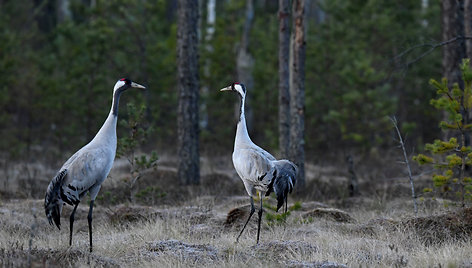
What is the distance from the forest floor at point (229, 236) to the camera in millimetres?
5832

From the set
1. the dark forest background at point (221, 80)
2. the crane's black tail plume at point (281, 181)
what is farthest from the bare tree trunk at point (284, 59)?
the dark forest background at point (221, 80)

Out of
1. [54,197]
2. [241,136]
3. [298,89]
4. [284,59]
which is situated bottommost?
[54,197]

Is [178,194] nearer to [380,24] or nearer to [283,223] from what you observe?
[283,223]

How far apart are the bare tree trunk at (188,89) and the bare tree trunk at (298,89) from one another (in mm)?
1913

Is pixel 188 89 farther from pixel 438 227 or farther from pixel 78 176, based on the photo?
pixel 438 227

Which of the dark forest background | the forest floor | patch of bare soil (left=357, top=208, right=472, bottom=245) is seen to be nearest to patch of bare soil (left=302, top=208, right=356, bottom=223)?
the forest floor

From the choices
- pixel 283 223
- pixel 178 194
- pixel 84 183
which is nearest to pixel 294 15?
pixel 178 194

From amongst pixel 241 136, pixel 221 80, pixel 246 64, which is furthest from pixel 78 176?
pixel 246 64

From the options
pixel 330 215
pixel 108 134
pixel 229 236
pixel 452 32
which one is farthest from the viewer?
pixel 452 32

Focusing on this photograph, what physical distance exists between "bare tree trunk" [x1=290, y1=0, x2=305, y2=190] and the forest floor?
1.42m

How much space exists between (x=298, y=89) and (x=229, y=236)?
16.1 ft

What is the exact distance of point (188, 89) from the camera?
11.9 meters

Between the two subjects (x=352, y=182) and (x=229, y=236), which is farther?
(x=352, y=182)

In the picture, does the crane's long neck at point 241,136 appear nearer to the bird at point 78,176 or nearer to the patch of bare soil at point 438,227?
the bird at point 78,176
